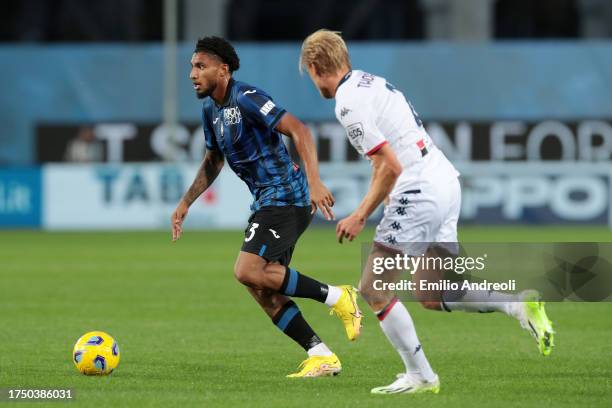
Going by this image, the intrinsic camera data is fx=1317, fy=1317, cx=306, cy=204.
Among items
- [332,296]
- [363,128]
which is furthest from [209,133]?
[363,128]

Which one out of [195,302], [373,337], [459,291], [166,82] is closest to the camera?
[459,291]

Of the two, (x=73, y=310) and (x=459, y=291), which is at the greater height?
(x=459, y=291)

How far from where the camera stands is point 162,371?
899 centimetres

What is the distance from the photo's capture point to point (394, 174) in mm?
7363

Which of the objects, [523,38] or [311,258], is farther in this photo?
[523,38]

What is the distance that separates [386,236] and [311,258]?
11.5 meters

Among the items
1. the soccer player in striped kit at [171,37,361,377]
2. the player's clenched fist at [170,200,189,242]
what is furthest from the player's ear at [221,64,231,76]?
the player's clenched fist at [170,200,189,242]

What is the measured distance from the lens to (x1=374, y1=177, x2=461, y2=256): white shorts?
7.82 meters

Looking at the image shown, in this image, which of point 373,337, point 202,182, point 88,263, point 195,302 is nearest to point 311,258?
point 88,263

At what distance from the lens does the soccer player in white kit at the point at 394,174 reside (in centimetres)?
751

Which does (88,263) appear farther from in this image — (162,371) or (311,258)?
(162,371)

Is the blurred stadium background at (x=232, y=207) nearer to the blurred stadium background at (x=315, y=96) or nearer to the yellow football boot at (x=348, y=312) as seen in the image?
the blurred stadium background at (x=315, y=96)

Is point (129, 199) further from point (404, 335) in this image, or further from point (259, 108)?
point (404, 335)

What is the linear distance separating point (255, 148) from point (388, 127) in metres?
1.37
